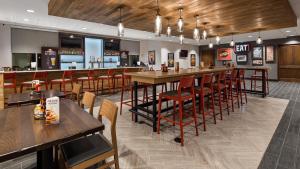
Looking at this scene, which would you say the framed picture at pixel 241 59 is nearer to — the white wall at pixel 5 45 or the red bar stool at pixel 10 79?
the red bar stool at pixel 10 79

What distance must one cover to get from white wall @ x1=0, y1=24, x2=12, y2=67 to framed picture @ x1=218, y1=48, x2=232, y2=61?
13127mm

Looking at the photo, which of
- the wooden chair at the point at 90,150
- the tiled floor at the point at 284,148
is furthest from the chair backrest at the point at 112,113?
the tiled floor at the point at 284,148

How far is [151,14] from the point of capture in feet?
16.0

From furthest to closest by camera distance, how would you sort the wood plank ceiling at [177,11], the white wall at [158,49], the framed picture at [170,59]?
the framed picture at [170,59]
the white wall at [158,49]
the wood plank ceiling at [177,11]

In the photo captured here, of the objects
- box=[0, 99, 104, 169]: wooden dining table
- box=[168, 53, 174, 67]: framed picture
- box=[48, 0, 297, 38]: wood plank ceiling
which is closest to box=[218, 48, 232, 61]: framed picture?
box=[168, 53, 174, 67]: framed picture

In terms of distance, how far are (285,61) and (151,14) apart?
10.6 metres

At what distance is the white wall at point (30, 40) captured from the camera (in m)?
7.31

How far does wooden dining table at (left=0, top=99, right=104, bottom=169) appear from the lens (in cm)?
107

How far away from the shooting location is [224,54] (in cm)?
1368

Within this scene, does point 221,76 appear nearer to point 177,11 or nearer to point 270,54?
point 177,11

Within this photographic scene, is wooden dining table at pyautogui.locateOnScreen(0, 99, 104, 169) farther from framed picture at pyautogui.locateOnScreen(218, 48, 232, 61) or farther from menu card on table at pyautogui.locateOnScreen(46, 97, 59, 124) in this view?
framed picture at pyautogui.locateOnScreen(218, 48, 232, 61)

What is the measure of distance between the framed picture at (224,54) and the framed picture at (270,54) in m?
2.39

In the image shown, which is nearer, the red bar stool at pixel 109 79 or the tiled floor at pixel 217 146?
the tiled floor at pixel 217 146

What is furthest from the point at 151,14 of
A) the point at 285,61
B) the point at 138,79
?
the point at 285,61
